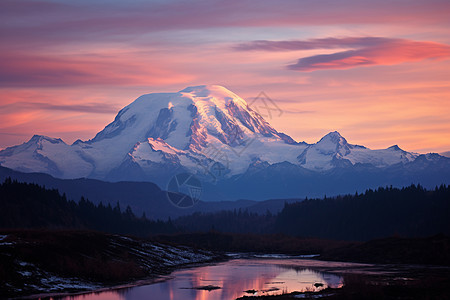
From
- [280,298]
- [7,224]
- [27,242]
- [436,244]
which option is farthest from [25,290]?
[7,224]

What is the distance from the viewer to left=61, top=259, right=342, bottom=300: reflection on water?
8688 cm

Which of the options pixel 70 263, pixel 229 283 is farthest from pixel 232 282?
pixel 70 263

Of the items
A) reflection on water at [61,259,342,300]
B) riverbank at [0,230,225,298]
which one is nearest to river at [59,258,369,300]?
reflection on water at [61,259,342,300]

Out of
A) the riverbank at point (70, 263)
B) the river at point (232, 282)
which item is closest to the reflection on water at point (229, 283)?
the river at point (232, 282)

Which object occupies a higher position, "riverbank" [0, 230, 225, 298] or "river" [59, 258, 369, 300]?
"riverbank" [0, 230, 225, 298]

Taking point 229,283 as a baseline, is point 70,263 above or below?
above

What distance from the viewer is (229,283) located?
334 feet

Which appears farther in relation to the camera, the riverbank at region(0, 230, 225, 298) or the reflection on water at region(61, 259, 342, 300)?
the reflection on water at region(61, 259, 342, 300)

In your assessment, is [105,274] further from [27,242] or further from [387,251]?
[387,251]

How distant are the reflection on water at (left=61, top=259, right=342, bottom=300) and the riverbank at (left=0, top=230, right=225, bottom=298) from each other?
4606 mm

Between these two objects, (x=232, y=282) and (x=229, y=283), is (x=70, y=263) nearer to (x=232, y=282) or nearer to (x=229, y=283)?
Result: (x=229, y=283)

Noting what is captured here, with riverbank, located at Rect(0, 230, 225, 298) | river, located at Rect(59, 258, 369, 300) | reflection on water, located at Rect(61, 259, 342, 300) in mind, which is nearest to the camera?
riverbank, located at Rect(0, 230, 225, 298)

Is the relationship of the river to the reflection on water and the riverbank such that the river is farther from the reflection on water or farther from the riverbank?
the riverbank

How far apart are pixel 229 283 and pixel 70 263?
2146 centimetres
